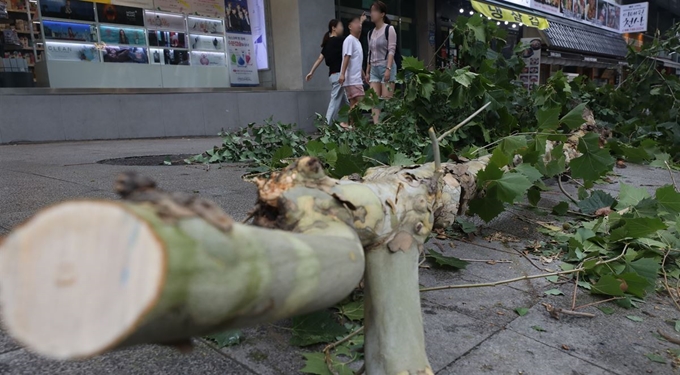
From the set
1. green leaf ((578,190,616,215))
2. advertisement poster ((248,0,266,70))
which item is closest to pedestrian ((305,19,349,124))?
advertisement poster ((248,0,266,70))

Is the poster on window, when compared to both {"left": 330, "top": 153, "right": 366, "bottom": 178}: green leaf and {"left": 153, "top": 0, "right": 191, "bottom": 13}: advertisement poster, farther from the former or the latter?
{"left": 330, "top": 153, "right": 366, "bottom": 178}: green leaf

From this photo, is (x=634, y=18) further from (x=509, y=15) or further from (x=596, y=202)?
(x=596, y=202)

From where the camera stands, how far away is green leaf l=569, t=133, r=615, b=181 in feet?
8.28

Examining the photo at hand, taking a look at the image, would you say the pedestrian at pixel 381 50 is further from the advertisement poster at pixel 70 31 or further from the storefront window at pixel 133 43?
the advertisement poster at pixel 70 31

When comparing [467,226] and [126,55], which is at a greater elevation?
[126,55]

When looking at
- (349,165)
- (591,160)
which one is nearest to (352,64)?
(591,160)

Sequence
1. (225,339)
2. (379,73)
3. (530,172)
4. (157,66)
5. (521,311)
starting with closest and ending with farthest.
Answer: (225,339), (521,311), (530,172), (379,73), (157,66)

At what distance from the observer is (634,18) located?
741 inches

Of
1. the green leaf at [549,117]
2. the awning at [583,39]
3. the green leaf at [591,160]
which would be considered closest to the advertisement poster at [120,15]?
the green leaf at [549,117]

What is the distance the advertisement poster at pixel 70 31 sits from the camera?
7064mm

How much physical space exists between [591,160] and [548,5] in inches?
566

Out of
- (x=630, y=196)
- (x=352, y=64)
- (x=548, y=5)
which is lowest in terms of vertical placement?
(x=630, y=196)

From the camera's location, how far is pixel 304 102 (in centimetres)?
959

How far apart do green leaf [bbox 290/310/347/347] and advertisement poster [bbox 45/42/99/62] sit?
7425 mm
